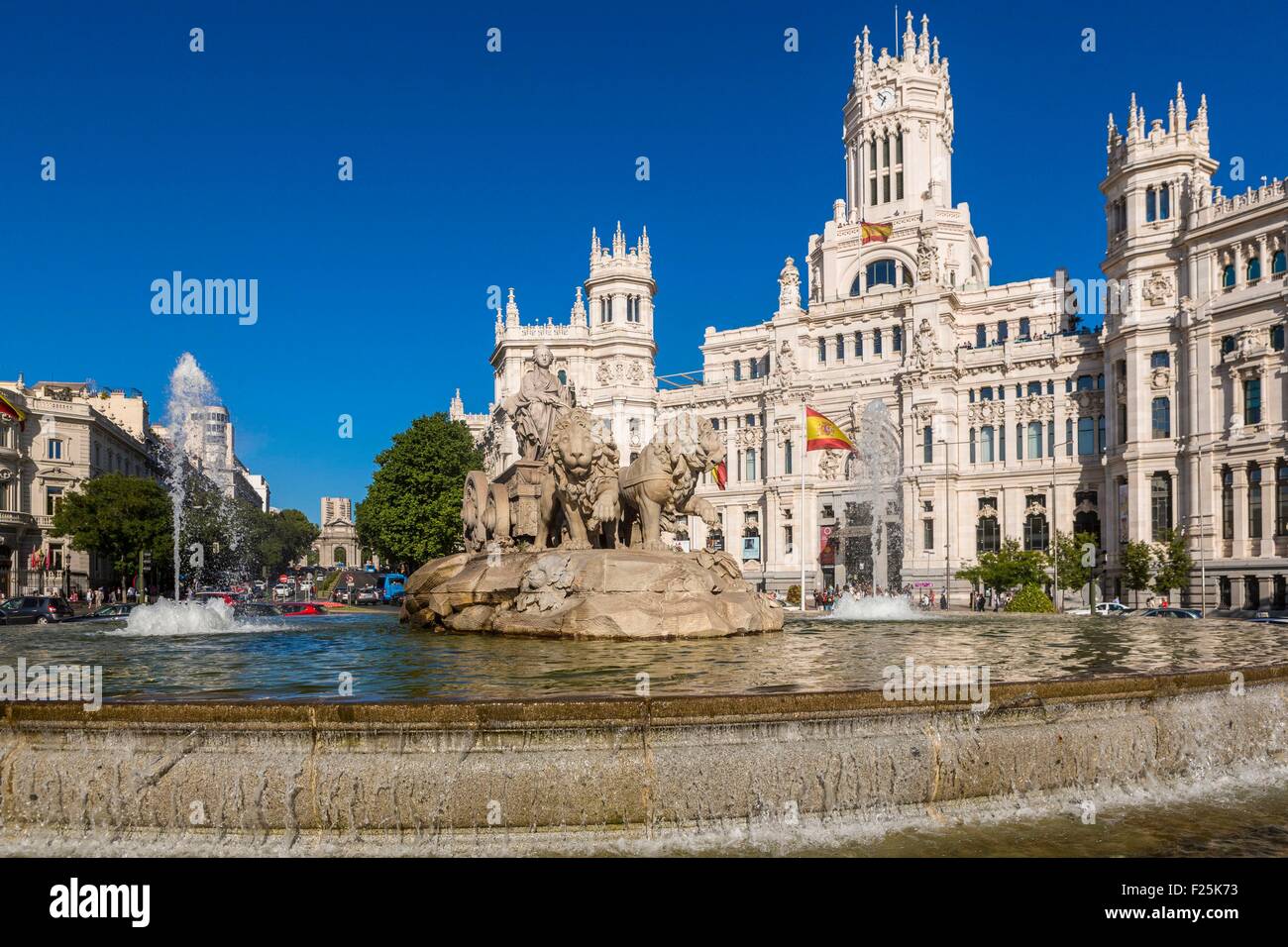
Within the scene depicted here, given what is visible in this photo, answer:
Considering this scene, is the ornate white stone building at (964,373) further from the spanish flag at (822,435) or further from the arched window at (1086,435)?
the spanish flag at (822,435)

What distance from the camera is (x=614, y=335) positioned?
94.6 metres

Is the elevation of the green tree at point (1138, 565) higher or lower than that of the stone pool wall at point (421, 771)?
lower

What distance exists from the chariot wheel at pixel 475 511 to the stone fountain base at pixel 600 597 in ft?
3.94

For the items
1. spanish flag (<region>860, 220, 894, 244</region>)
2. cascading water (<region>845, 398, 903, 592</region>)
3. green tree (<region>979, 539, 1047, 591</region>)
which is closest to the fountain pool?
green tree (<region>979, 539, 1047, 591</region>)

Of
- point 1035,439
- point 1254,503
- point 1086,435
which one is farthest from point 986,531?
point 1254,503

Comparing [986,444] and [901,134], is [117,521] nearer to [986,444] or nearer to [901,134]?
[986,444]

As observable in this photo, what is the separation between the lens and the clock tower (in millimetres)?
88625

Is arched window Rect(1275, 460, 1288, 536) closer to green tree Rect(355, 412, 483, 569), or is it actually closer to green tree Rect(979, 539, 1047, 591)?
green tree Rect(979, 539, 1047, 591)

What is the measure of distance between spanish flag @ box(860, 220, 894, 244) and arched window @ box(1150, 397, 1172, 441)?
3034cm

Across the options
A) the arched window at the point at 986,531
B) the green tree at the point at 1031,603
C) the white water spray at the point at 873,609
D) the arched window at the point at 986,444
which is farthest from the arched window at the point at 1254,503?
the white water spray at the point at 873,609

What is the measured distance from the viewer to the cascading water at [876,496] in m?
75.9

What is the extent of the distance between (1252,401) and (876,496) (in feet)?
93.5

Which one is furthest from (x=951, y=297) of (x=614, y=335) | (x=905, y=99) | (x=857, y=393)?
(x=614, y=335)
